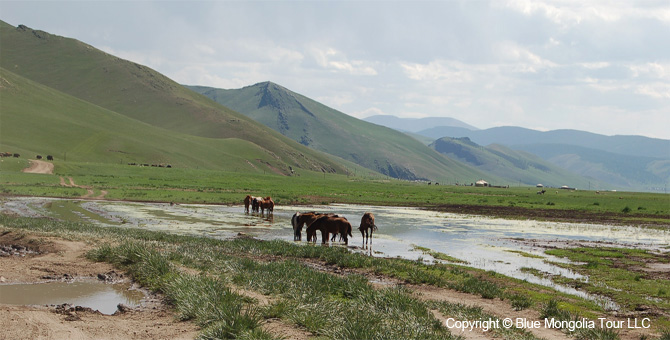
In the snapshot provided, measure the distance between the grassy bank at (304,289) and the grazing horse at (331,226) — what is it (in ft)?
16.3

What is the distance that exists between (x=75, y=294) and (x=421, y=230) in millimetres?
29163

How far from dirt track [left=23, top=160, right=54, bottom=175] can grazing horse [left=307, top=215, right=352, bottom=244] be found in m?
73.5

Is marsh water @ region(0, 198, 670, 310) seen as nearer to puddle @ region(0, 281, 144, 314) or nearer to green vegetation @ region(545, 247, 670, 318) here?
green vegetation @ region(545, 247, 670, 318)

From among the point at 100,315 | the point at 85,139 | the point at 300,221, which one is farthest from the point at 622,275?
the point at 85,139

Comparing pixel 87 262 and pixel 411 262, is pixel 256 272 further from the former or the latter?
pixel 411 262

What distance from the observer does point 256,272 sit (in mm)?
16984

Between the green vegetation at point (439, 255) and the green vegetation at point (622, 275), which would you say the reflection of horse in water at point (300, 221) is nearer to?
the green vegetation at point (439, 255)

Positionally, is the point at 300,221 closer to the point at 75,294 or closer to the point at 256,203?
the point at 75,294

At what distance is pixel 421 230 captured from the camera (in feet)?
134

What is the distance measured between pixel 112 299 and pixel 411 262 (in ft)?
42.4

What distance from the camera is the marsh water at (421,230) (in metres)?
27.7

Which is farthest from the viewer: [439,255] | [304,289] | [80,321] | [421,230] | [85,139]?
[85,139]

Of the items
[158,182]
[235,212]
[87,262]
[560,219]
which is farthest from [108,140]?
[87,262]
